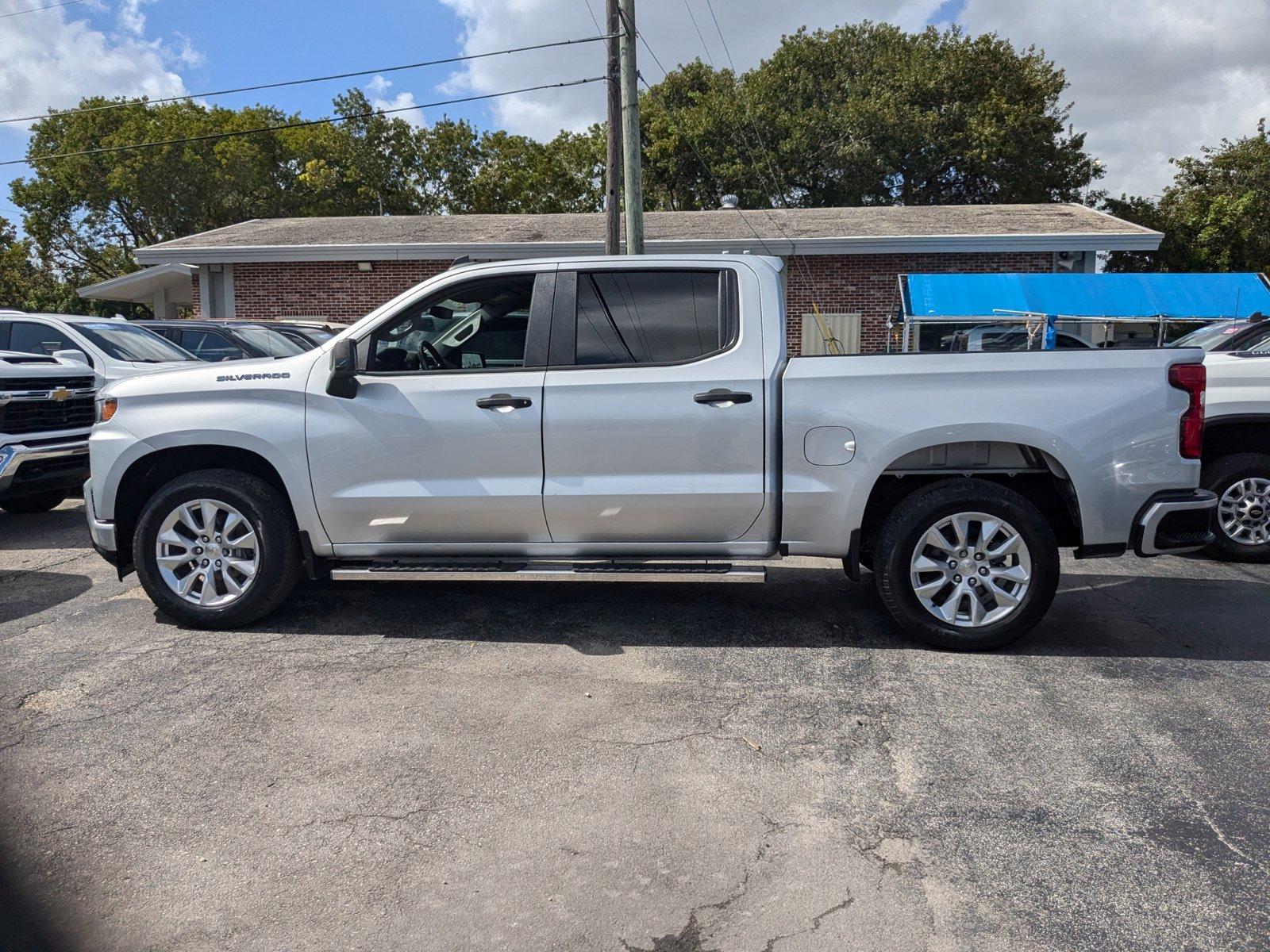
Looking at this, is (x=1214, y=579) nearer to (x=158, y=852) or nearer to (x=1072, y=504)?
(x=1072, y=504)

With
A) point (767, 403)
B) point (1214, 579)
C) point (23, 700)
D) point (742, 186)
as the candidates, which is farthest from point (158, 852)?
point (742, 186)

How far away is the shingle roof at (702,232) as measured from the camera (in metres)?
19.3

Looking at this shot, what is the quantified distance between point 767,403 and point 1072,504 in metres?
1.66

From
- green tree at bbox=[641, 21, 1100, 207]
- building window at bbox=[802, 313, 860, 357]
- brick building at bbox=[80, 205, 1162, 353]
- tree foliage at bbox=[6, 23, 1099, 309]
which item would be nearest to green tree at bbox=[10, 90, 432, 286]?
tree foliage at bbox=[6, 23, 1099, 309]

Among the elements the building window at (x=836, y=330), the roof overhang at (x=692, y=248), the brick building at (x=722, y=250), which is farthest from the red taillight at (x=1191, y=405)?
→ the building window at (x=836, y=330)

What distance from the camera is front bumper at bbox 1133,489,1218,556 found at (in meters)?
4.80

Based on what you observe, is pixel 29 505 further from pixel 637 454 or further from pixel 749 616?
pixel 749 616

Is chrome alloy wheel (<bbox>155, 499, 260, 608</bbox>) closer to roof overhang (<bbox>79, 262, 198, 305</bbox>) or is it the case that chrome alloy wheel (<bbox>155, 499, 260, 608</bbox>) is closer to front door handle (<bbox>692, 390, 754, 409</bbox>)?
front door handle (<bbox>692, 390, 754, 409</bbox>)

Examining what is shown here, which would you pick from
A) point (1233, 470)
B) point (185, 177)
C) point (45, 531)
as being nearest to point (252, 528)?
point (45, 531)

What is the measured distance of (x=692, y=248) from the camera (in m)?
19.5

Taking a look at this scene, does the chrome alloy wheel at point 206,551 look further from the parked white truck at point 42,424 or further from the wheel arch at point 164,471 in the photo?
the parked white truck at point 42,424

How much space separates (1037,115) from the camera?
119 ft

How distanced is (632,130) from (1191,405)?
11.2m

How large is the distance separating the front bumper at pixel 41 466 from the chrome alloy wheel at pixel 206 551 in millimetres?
3074
